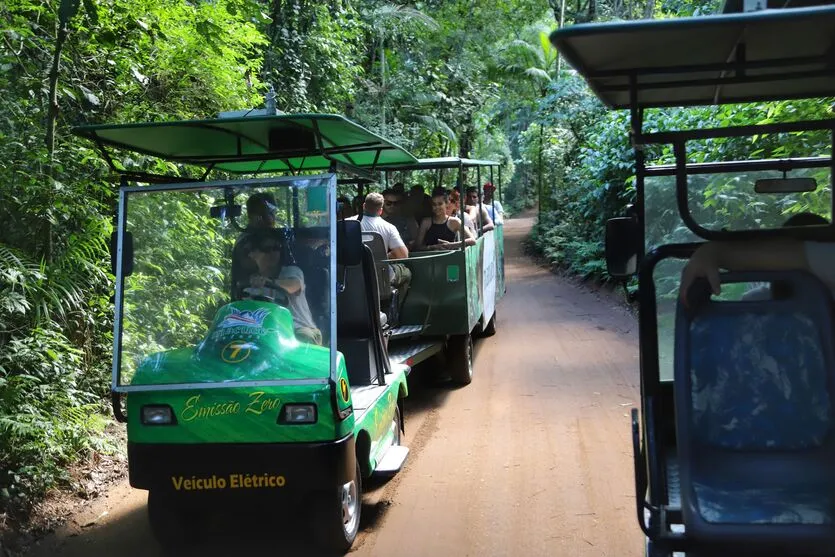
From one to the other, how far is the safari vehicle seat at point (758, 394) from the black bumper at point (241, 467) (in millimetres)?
2062

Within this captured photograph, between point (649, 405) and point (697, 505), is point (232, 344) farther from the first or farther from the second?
point (697, 505)

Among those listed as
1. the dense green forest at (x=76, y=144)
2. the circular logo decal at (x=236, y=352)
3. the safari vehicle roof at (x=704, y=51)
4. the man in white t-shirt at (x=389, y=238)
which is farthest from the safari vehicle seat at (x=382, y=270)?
the safari vehicle roof at (x=704, y=51)

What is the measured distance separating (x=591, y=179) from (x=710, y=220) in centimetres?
1302

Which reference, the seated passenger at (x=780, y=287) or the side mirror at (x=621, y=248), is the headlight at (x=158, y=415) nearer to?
the side mirror at (x=621, y=248)

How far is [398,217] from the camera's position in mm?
9992

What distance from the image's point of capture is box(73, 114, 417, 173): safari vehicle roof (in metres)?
4.54

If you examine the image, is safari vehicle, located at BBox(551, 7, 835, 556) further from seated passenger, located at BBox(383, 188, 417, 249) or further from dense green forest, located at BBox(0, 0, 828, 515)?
seated passenger, located at BBox(383, 188, 417, 249)

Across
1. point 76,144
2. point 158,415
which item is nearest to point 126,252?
point 158,415

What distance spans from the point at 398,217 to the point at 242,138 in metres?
4.87

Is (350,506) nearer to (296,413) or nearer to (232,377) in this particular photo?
(296,413)

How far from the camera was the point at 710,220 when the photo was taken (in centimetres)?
389

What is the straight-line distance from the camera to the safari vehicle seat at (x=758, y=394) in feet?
9.74

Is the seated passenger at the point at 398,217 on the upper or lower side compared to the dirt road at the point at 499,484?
upper

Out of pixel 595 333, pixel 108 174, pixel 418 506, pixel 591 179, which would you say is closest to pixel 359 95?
pixel 591 179
